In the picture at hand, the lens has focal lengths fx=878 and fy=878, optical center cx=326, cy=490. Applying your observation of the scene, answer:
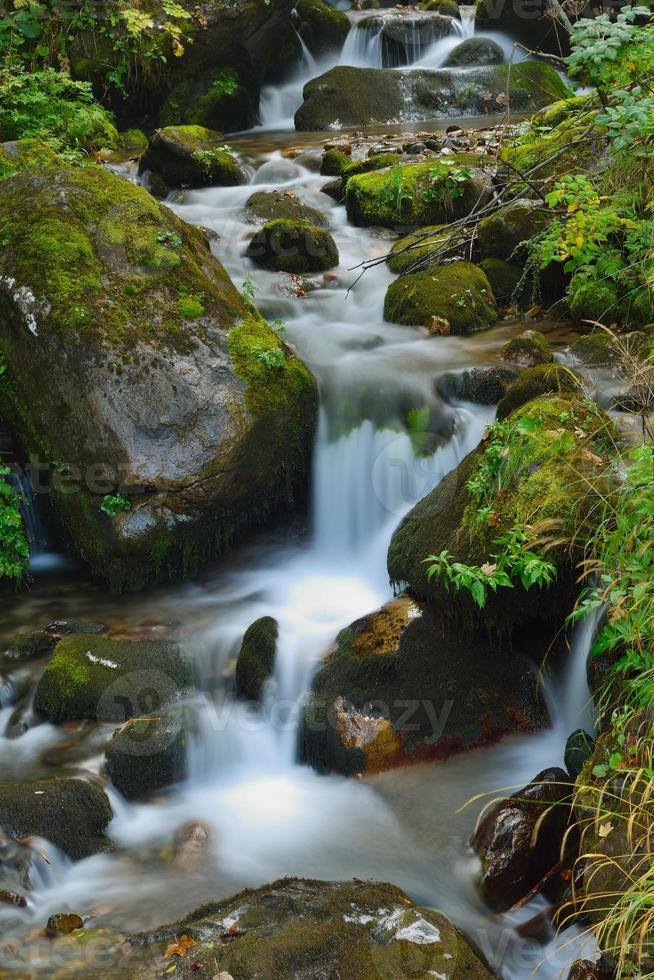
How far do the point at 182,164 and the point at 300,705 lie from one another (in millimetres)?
7629

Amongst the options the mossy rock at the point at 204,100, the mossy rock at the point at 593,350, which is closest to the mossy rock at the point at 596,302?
the mossy rock at the point at 593,350

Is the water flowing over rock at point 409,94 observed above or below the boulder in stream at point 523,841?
above

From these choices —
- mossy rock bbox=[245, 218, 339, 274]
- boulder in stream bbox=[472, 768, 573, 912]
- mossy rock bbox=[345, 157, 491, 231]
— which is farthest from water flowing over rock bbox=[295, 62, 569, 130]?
boulder in stream bbox=[472, 768, 573, 912]

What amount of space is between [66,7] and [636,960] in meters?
12.8

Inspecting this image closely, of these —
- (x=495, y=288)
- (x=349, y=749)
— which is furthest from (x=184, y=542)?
(x=495, y=288)

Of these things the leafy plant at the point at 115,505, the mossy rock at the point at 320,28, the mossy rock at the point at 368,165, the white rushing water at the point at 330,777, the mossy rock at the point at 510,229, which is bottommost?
the white rushing water at the point at 330,777

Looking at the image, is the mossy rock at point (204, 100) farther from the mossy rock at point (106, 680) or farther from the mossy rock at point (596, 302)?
the mossy rock at point (106, 680)

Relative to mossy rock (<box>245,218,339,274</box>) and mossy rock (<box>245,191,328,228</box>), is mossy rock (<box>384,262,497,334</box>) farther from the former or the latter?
mossy rock (<box>245,191,328,228</box>)

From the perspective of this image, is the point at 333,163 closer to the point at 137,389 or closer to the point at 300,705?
the point at 137,389

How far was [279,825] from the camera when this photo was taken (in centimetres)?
430

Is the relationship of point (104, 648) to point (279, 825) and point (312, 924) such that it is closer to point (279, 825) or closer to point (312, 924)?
point (279, 825)

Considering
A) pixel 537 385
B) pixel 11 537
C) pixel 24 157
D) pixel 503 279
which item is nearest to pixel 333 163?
pixel 503 279

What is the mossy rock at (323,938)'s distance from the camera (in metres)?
2.88

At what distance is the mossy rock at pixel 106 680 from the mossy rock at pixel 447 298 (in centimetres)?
391
